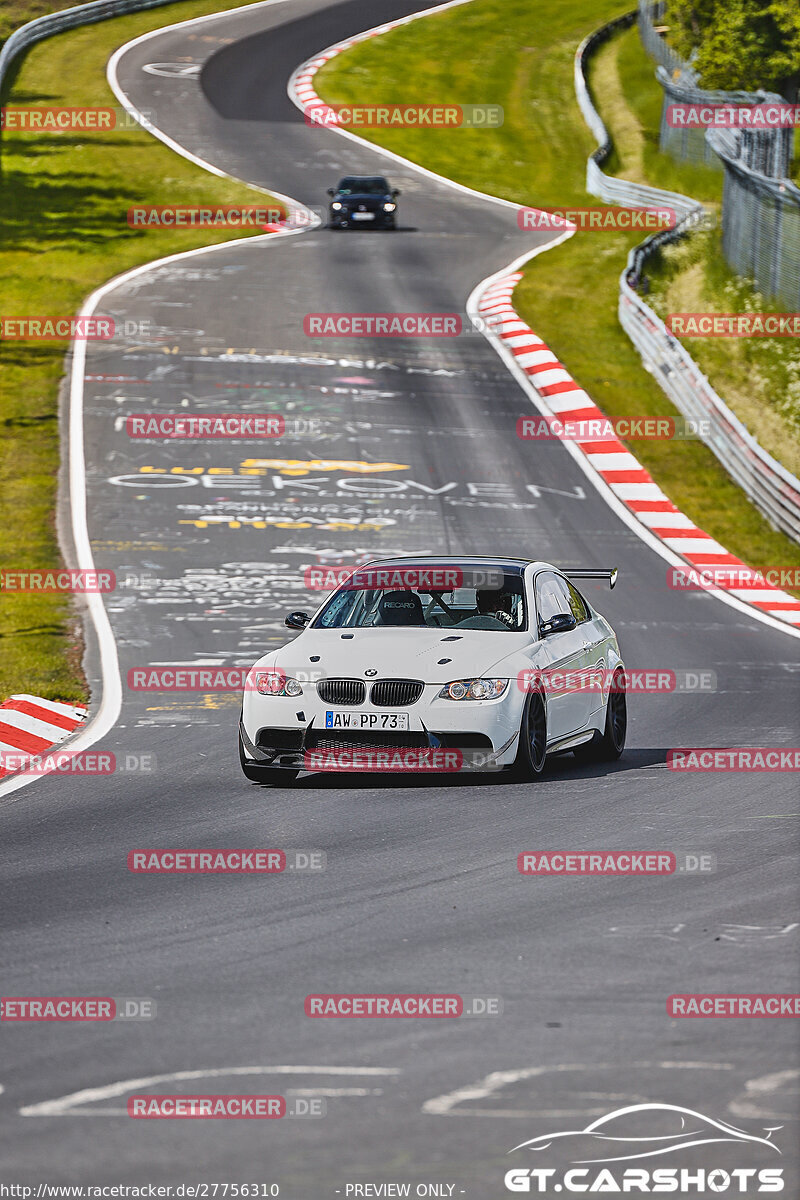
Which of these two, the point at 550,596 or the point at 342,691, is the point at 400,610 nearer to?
the point at 342,691

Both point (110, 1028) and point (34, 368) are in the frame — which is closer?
point (110, 1028)

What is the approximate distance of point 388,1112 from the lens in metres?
5.50

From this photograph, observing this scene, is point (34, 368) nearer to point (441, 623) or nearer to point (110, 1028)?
point (441, 623)

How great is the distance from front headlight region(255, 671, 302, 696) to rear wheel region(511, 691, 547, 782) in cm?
147

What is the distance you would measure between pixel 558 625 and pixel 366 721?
172 centimetres

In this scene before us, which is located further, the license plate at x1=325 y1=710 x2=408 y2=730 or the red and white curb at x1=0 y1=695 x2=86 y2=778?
the red and white curb at x1=0 y1=695 x2=86 y2=778

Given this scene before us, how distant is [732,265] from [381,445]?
12180 mm

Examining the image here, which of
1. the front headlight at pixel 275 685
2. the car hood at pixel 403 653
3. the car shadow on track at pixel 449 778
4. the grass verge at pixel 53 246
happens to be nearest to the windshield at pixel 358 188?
the grass verge at pixel 53 246

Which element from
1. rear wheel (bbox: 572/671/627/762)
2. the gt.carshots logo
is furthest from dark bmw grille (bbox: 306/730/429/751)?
the gt.carshots logo

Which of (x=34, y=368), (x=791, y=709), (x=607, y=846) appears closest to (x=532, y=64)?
(x=34, y=368)

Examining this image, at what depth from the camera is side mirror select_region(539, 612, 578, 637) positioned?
1198 cm

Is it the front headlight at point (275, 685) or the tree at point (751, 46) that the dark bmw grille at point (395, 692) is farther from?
the tree at point (751, 46)

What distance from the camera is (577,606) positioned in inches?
520

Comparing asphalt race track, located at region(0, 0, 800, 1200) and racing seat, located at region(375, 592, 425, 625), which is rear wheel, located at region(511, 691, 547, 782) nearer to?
asphalt race track, located at region(0, 0, 800, 1200)
